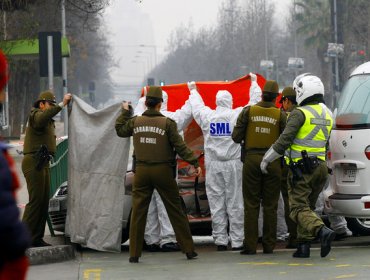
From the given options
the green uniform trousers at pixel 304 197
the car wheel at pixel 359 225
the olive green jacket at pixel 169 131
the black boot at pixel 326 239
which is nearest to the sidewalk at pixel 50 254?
the olive green jacket at pixel 169 131

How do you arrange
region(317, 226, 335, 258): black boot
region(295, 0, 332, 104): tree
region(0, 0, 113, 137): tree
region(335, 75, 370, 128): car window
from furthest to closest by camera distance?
region(295, 0, 332, 104): tree < region(0, 0, 113, 137): tree < region(335, 75, 370, 128): car window < region(317, 226, 335, 258): black boot

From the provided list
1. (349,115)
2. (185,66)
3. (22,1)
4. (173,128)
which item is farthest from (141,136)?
(185,66)

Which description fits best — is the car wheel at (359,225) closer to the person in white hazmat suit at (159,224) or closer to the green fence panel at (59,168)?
the person in white hazmat suit at (159,224)

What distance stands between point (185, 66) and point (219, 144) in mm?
129658

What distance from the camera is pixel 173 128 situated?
11.0 meters

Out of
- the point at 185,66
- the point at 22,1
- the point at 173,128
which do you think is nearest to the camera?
the point at 173,128

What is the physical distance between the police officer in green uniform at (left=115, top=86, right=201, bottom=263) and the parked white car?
1.61 m

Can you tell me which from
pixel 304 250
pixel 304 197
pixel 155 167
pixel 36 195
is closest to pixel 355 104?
pixel 304 197

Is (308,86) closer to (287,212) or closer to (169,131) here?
(169,131)

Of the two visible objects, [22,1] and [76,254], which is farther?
[22,1]

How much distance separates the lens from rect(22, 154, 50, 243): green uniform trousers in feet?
38.5

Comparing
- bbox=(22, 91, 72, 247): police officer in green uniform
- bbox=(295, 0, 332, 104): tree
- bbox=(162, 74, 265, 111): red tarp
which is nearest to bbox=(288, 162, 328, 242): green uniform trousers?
bbox=(162, 74, 265, 111): red tarp

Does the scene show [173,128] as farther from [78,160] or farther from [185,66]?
[185,66]

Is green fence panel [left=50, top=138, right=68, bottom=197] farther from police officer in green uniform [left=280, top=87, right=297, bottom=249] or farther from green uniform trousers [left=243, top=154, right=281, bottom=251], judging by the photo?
Answer: police officer in green uniform [left=280, top=87, right=297, bottom=249]
